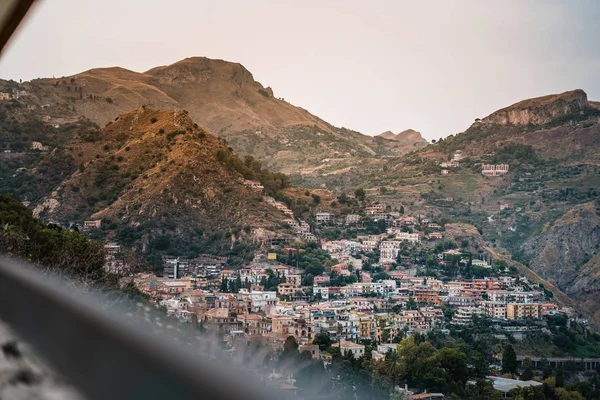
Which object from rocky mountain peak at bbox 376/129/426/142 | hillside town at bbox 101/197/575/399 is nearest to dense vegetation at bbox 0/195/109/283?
hillside town at bbox 101/197/575/399

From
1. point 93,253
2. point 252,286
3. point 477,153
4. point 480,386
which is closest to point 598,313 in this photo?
point 93,253

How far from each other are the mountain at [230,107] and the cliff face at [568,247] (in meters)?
25.1

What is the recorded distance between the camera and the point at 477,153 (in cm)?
4500

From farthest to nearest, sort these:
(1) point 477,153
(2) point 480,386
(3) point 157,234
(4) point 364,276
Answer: (1) point 477,153 < (4) point 364,276 < (3) point 157,234 < (2) point 480,386

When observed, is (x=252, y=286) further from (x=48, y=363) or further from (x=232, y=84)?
(x=232, y=84)

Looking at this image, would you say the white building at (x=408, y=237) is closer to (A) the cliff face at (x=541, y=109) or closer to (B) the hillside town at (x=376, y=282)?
(B) the hillside town at (x=376, y=282)

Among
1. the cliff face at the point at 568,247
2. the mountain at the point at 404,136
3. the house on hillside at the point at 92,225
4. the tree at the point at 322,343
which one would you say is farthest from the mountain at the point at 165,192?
the mountain at the point at 404,136

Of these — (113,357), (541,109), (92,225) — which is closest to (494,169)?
(541,109)

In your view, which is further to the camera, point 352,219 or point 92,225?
point 352,219

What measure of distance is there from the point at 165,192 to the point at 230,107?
37.3 m

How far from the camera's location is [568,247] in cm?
2288

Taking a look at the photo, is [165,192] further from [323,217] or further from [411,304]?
[411,304]

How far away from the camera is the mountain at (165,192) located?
24.9 m

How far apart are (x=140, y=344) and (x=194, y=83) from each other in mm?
64266
